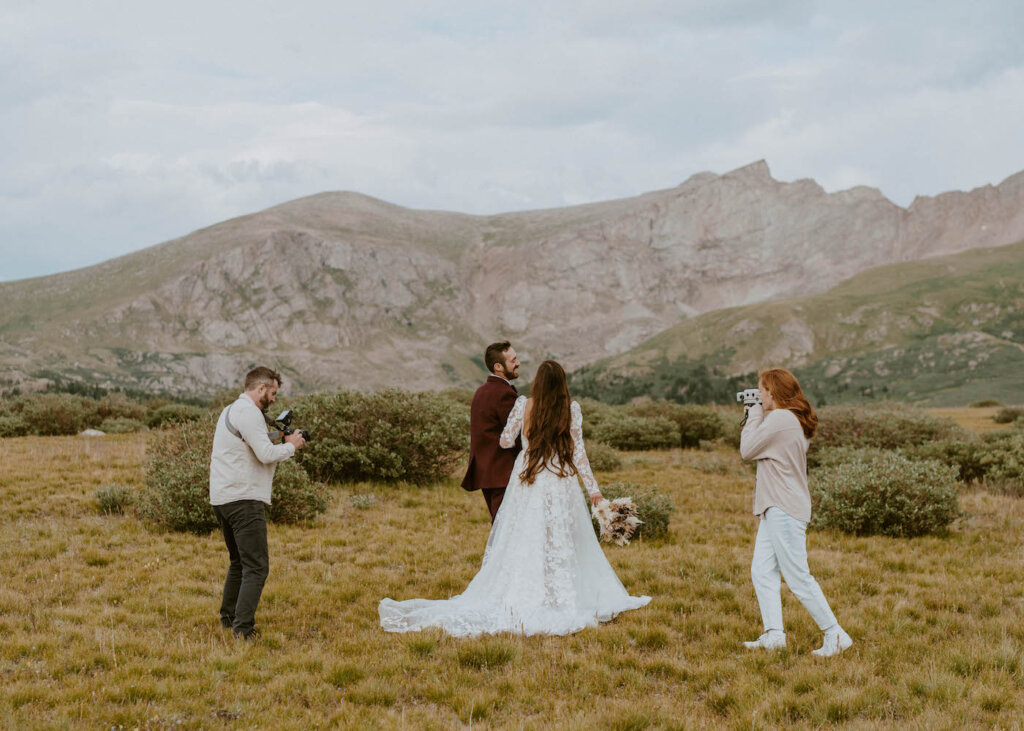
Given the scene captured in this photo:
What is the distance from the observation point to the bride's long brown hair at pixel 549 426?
7047 mm

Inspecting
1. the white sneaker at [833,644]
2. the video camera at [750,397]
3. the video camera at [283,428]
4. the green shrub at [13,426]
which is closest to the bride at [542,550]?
the video camera at [750,397]

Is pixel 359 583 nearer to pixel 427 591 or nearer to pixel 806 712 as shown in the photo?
pixel 427 591

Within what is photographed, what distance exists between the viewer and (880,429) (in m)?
21.0

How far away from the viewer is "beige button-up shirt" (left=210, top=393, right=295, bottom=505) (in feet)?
20.4

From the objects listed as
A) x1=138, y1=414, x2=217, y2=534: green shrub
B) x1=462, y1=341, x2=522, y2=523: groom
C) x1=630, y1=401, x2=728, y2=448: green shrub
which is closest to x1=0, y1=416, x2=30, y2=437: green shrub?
x1=138, y1=414, x2=217, y2=534: green shrub

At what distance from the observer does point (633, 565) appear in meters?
9.50

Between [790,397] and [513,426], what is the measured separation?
2855mm

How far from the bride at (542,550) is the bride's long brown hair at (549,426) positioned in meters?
0.01

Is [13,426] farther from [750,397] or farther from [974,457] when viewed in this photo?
[974,457]

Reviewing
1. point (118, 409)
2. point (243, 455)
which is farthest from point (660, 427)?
point (118, 409)

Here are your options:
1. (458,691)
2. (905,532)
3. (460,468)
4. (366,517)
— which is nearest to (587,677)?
(458,691)

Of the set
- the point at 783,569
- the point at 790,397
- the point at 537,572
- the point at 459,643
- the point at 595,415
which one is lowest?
the point at 459,643

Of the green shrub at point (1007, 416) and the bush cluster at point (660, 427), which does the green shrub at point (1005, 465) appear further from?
the green shrub at point (1007, 416)

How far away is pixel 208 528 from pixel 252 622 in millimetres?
5122
